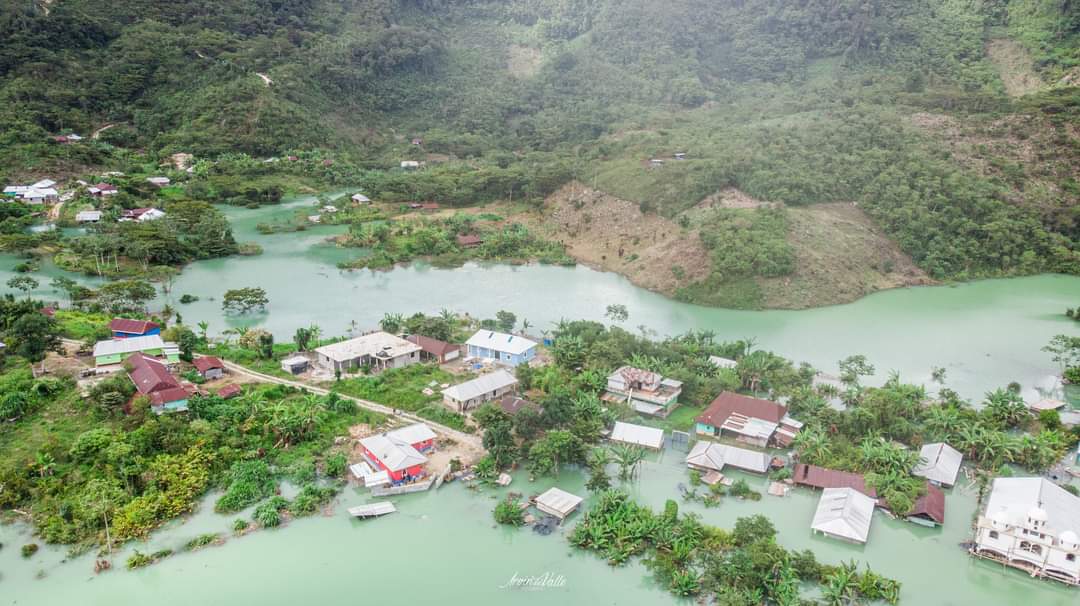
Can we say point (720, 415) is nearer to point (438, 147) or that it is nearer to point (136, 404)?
point (136, 404)

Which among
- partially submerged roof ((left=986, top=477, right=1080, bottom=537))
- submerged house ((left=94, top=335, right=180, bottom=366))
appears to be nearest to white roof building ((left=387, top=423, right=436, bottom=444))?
submerged house ((left=94, top=335, right=180, bottom=366))

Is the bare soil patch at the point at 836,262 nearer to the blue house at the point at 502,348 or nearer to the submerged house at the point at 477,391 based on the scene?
the blue house at the point at 502,348

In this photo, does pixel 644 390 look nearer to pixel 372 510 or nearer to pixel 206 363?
pixel 372 510

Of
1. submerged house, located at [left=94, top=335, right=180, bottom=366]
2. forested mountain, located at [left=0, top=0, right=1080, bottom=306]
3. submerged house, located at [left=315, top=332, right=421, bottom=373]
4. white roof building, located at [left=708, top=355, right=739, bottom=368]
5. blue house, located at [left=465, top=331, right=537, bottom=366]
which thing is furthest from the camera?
forested mountain, located at [left=0, top=0, right=1080, bottom=306]

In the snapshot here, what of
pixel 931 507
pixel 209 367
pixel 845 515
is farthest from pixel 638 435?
pixel 209 367

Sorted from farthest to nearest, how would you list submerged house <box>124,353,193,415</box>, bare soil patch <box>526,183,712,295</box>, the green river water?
1. bare soil patch <box>526,183,712,295</box>
2. submerged house <box>124,353,193,415</box>
3. the green river water

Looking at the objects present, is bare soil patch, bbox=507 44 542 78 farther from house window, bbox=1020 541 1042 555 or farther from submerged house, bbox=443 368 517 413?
house window, bbox=1020 541 1042 555

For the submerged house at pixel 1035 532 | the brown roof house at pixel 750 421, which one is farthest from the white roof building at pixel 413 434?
the submerged house at pixel 1035 532
